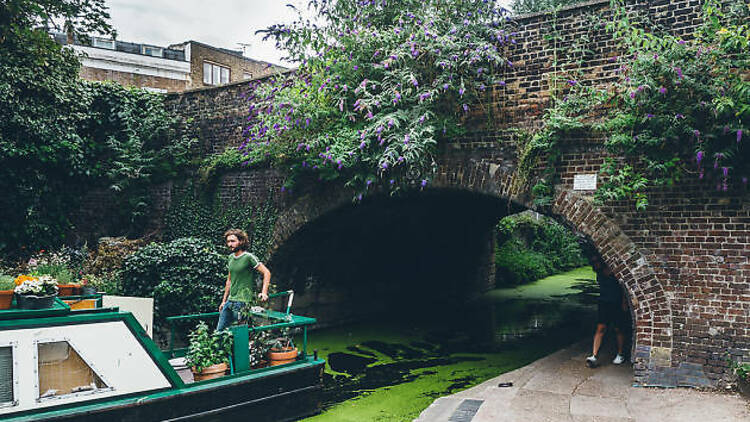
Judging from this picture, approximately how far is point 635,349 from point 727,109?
104 inches

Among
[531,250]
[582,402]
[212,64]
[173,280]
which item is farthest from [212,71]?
[582,402]

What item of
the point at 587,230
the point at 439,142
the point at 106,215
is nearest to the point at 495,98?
the point at 439,142

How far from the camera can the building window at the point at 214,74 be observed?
25.5 metres

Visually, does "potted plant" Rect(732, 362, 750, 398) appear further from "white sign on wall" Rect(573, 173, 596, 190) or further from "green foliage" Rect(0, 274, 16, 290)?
"green foliage" Rect(0, 274, 16, 290)

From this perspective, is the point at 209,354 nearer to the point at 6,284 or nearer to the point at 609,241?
the point at 6,284

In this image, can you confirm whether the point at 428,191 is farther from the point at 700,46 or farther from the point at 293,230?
the point at 700,46

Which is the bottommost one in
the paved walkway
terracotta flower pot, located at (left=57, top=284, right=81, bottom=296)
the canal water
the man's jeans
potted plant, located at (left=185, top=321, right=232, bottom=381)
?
the canal water

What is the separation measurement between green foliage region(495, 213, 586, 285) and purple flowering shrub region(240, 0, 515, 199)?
1085 centimetres

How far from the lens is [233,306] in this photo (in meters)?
5.68

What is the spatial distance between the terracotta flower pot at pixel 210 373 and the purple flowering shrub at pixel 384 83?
314 centimetres

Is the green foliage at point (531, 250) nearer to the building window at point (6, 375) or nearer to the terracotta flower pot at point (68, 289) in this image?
the terracotta flower pot at point (68, 289)

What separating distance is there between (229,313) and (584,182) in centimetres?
428

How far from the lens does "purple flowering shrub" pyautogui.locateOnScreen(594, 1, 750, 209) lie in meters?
5.34

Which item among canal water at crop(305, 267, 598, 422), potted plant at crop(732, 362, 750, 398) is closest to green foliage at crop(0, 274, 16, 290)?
canal water at crop(305, 267, 598, 422)
